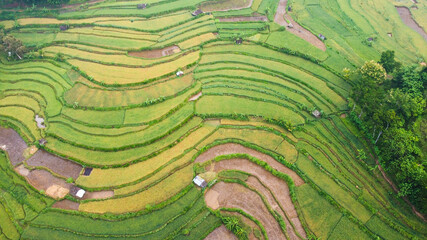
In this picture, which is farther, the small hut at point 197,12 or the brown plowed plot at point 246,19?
the brown plowed plot at point 246,19

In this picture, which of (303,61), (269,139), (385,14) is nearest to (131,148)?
(269,139)

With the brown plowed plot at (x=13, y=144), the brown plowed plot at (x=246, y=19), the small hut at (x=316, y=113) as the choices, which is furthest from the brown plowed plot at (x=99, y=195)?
the brown plowed plot at (x=246, y=19)

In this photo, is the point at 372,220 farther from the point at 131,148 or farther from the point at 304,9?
the point at 304,9

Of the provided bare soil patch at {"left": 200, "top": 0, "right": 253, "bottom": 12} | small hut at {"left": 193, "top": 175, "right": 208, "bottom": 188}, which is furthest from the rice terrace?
bare soil patch at {"left": 200, "top": 0, "right": 253, "bottom": 12}

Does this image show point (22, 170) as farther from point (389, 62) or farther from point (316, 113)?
point (389, 62)

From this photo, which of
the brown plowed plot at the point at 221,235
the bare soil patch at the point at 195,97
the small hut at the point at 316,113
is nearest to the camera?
the brown plowed plot at the point at 221,235

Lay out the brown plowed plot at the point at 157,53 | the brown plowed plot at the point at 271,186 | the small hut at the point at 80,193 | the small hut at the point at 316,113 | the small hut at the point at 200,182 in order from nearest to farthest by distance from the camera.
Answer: the brown plowed plot at the point at 271,186 < the small hut at the point at 80,193 < the small hut at the point at 200,182 < the small hut at the point at 316,113 < the brown plowed plot at the point at 157,53

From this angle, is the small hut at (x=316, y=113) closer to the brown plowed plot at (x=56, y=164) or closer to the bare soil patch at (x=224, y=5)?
the brown plowed plot at (x=56, y=164)

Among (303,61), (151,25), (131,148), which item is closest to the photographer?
(131,148)
